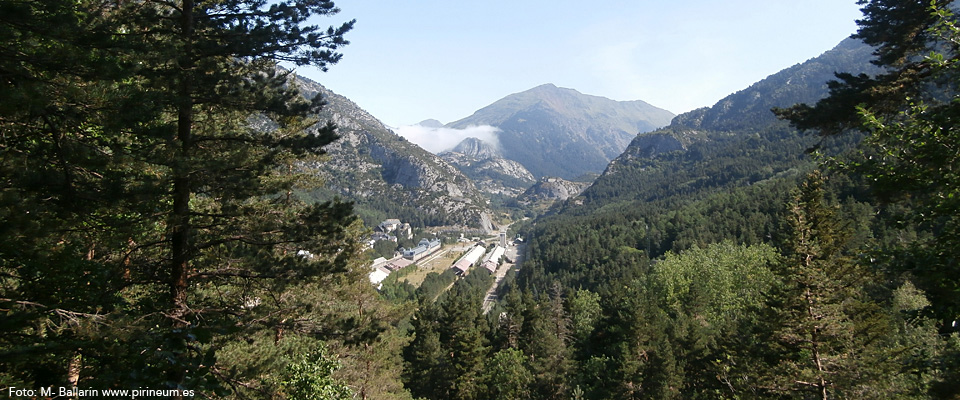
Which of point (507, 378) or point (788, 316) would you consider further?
point (507, 378)

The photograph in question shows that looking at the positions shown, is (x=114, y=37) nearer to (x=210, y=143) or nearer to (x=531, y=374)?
(x=210, y=143)

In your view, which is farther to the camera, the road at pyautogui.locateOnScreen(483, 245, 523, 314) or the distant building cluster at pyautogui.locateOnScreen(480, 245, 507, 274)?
the distant building cluster at pyautogui.locateOnScreen(480, 245, 507, 274)

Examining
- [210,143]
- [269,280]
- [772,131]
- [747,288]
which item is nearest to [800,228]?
[269,280]

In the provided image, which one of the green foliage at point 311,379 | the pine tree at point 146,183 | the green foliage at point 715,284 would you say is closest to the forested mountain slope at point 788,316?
the green foliage at point 715,284

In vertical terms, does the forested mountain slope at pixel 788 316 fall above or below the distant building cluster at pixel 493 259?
above

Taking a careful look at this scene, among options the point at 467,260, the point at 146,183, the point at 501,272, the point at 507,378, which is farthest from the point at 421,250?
the point at 146,183

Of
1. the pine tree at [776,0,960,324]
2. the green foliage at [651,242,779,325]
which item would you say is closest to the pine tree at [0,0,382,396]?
the pine tree at [776,0,960,324]

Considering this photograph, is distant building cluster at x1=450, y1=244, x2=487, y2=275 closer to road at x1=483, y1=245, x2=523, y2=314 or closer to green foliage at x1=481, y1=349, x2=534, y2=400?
road at x1=483, y1=245, x2=523, y2=314

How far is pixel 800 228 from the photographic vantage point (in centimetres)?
1312

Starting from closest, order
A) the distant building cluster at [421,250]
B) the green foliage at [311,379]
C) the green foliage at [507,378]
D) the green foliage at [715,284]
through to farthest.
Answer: the green foliage at [311,379], the green foliage at [507,378], the green foliage at [715,284], the distant building cluster at [421,250]

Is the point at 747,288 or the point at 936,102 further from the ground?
the point at 936,102

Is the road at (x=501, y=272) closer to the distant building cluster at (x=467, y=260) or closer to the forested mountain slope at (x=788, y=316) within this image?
the distant building cluster at (x=467, y=260)

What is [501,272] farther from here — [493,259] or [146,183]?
[146,183]

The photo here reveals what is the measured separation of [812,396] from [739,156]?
165573 mm
